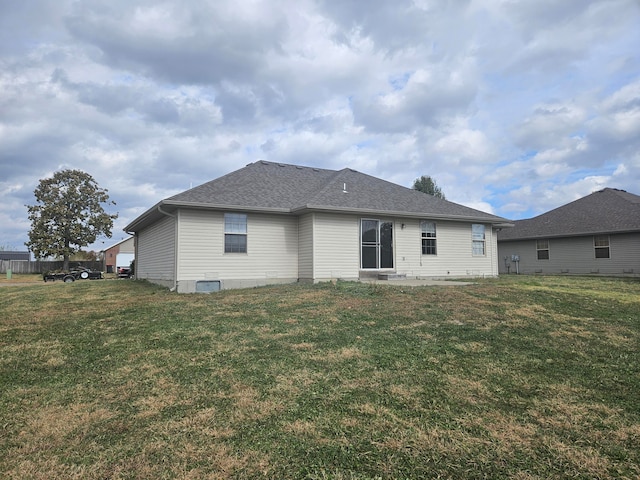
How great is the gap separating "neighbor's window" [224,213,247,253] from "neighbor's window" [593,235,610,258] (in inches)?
727

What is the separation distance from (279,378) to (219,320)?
3348 mm

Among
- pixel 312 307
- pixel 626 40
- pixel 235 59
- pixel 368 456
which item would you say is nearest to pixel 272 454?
pixel 368 456

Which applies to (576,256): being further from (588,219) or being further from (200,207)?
(200,207)

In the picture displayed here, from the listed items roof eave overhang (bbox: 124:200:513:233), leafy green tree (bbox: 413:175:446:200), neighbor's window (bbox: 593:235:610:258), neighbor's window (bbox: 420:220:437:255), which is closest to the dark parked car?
roof eave overhang (bbox: 124:200:513:233)

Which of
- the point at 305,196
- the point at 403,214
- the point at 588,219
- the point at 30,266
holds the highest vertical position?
A: the point at 305,196

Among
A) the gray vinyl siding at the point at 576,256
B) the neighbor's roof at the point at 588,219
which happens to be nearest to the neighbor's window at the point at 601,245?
the gray vinyl siding at the point at 576,256

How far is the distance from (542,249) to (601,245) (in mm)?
3142

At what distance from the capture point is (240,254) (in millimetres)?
12852

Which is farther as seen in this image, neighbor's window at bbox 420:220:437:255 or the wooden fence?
the wooden fence

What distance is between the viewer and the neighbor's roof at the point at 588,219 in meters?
19.5

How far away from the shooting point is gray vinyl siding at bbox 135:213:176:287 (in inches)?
521

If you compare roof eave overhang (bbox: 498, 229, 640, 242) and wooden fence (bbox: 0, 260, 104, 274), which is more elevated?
roof eave overhang (bbox: 498, 229, 640, 242)

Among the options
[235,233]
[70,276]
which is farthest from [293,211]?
[70,276]

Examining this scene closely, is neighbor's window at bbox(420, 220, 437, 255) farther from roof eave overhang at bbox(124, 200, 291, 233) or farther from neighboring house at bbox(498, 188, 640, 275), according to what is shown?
neighboring house at bbox(498, 188, 640, 275)
